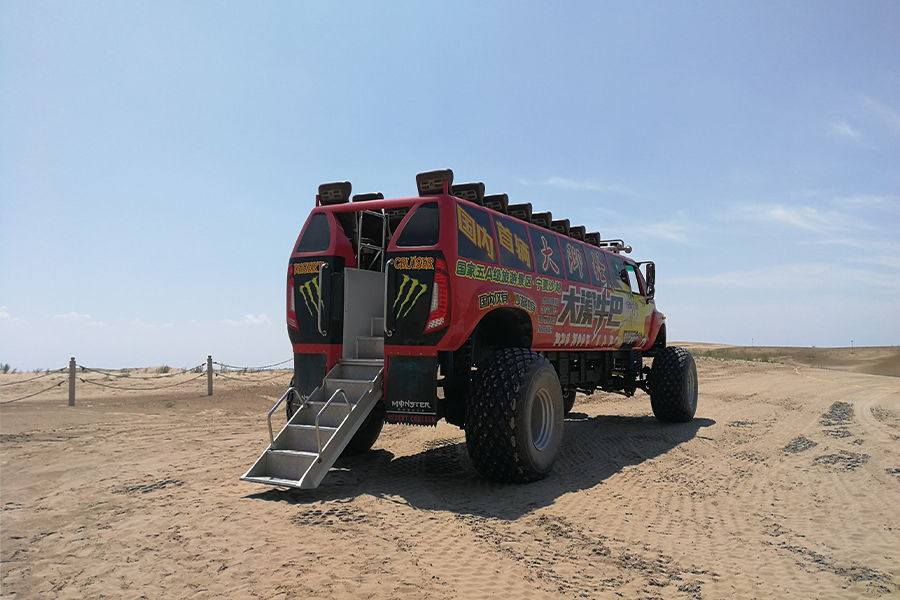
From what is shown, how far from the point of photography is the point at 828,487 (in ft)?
19.2

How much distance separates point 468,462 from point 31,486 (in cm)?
455

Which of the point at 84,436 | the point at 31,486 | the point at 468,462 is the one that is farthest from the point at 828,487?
the point at 84,436

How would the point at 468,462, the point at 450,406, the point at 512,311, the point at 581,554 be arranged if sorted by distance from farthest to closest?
the point at 468,462 → the point at 512,311 → the point at 450,406 → the point at 581,554

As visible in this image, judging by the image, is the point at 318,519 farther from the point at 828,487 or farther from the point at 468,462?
the point at 828,487

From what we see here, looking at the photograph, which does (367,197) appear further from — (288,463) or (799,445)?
(799,445)

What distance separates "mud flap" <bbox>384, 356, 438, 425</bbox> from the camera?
575 cm

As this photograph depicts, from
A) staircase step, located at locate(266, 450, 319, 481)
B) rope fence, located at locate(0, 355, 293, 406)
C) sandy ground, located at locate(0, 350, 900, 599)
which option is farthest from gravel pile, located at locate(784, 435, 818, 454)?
rope fence, located at locate(0, 355, 293, 406)

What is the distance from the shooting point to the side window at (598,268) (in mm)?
9039

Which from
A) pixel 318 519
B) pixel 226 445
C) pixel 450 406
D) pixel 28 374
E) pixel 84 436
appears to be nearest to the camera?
pixel 318 519

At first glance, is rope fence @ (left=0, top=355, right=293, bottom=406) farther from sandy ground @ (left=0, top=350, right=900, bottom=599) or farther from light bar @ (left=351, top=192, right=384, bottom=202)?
light bar @ (left=351, top=192, right=384, bottom=202)

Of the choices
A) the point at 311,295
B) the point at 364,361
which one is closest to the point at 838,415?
the point at 364,361

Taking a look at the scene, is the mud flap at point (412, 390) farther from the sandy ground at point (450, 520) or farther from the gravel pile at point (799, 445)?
the gravel pile at point (799, 445)

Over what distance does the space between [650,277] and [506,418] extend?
6.58m

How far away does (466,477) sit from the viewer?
637 cm
